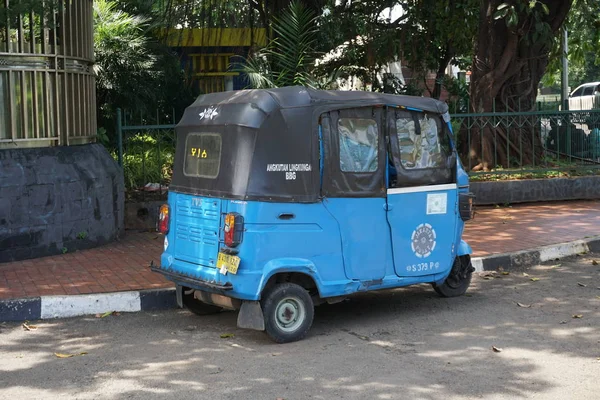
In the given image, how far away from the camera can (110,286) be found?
7938mm

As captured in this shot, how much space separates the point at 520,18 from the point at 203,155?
9417 millimetres

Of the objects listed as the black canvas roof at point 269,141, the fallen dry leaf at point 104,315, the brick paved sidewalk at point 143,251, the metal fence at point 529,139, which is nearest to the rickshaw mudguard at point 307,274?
the black canvas roof at point 269,141

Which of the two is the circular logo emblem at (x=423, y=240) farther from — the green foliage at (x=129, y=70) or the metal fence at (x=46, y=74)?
the green foliage at (x=129, y=70)

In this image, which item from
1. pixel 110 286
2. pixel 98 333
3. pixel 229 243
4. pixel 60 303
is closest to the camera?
pixel 229 243

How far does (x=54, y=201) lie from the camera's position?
9.52 metres

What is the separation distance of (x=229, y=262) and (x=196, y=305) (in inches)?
46.1

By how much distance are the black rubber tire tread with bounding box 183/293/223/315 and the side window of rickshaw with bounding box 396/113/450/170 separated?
7.16 feet

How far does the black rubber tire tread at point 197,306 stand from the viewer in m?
7.24

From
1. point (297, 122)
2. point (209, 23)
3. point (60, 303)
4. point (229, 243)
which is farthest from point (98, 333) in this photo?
point (209, 23)

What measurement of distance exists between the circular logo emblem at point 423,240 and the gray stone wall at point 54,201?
14.8 ft

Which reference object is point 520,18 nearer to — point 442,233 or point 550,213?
point 550,213

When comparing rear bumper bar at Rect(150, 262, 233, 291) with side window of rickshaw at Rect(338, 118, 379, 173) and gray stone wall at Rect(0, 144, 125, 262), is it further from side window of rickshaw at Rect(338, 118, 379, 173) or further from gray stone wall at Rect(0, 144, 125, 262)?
gray stone wall at Rect(0, 144, 125, 262)

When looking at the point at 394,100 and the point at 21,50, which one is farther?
the point at 21,50

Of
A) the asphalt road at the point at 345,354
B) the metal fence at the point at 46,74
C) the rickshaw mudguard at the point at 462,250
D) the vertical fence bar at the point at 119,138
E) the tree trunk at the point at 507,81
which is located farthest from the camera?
the tree trunk at the point at 507,81
